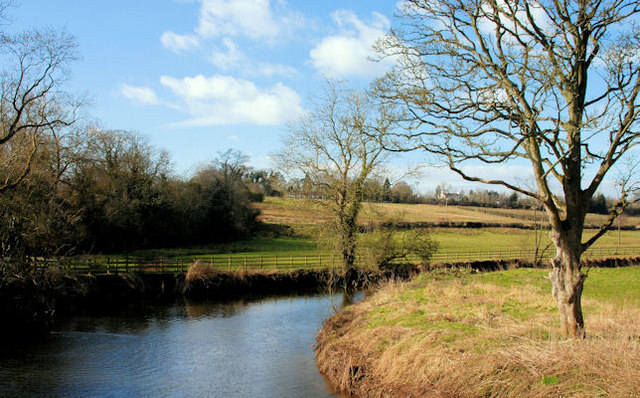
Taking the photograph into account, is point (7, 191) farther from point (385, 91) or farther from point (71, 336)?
point (385, 91)

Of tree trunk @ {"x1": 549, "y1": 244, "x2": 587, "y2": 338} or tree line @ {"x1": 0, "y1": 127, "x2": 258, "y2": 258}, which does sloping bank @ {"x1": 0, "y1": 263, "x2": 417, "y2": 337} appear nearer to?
tree line @ {"x1": 0, "y1": 127, "x2": 258, "y2": 258}

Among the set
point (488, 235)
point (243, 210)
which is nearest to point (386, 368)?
point (243, 210)

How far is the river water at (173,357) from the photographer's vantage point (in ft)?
40.5

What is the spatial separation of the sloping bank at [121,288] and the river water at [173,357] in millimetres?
1312

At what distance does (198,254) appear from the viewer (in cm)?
3784

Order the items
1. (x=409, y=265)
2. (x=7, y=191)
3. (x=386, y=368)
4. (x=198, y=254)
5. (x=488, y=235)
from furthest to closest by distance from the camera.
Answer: (x=488, y=235), (x=198, y=254), (x=409, y=265), (x=7, y=191), (x=386, y=368)

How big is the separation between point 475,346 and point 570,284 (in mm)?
2266

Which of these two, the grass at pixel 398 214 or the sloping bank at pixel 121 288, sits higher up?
the grass at pixel 398 214

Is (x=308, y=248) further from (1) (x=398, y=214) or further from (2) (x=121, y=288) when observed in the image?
(2) (x=121, y=288)

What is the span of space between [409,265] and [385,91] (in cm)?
2279

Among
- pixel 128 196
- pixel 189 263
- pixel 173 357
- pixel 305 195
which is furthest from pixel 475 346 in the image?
pixel 128 196

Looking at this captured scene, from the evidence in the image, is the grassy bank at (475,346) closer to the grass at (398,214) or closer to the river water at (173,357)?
the river water at (173,357)

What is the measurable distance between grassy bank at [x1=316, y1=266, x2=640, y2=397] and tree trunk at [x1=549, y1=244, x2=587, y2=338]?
1.49 feet

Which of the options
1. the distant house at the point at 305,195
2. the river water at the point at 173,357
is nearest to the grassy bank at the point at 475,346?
the river water at the point at 173,357
